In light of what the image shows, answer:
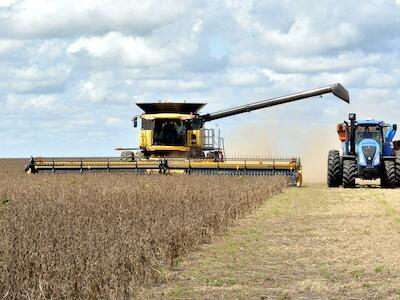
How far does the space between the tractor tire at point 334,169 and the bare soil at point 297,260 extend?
829 centimetres

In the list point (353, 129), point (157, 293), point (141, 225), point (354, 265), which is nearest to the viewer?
point (157, 293)

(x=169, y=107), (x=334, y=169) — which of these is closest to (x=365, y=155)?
(x=334, y=169)

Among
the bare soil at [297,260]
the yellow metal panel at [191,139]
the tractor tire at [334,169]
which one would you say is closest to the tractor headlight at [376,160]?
the tractor tire at [334,169]

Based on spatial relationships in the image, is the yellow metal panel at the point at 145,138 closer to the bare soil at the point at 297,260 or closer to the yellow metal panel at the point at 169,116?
the yellow metal panel at the point at 169,116

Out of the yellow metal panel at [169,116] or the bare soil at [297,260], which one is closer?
the bare soil at [297,260]

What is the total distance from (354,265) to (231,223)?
4.70 meters

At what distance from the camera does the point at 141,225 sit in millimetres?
10961

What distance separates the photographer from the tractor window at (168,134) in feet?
98.1

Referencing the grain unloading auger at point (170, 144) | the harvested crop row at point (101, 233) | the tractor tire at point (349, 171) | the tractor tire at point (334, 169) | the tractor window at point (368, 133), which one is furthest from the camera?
the grain unloading auger at point (170, 144)

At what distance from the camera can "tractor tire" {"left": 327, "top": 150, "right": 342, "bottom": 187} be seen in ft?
81.6

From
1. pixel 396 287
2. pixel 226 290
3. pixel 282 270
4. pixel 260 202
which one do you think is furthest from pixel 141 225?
pixel 260 202

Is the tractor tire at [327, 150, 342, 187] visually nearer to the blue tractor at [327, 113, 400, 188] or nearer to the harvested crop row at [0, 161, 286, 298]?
the blue tractor at [327, 113, 400, 188]

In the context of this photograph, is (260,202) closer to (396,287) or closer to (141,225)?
(141,225)

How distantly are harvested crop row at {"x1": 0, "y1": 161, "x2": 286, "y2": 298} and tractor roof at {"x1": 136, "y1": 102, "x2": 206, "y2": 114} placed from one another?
11331 millimetres
